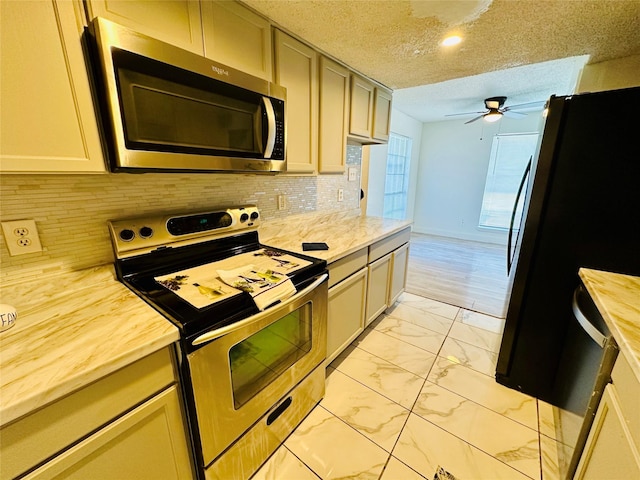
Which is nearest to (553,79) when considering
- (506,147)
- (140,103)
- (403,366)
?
(506,147)

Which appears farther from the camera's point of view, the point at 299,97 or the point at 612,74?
the point at 612,74

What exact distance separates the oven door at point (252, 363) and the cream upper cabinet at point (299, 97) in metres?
0.78

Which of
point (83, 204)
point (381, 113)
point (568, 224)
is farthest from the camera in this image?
point (381, 113)

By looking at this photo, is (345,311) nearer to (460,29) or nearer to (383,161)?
(460,29)

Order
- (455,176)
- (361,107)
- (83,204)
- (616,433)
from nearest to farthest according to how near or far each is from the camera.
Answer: (616,433) < (83,204) < (361,107) < (455,176)

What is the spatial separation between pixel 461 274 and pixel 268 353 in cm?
331

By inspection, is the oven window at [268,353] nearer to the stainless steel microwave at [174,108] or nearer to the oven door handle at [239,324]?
the oven door handle at [239,324]

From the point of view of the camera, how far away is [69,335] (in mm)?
752

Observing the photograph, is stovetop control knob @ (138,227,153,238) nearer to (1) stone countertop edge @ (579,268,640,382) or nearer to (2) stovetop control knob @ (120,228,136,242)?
(2) stovetop control knob @ (120,228,136,242)

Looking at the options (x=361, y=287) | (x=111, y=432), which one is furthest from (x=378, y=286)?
(x=111, y=432)

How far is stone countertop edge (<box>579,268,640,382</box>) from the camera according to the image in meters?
0.78

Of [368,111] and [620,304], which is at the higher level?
[368,111]

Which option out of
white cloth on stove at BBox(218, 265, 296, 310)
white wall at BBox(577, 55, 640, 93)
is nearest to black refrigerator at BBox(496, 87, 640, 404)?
white wall at BBox(577, 55, 640, 93)

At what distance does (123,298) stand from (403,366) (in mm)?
1796
